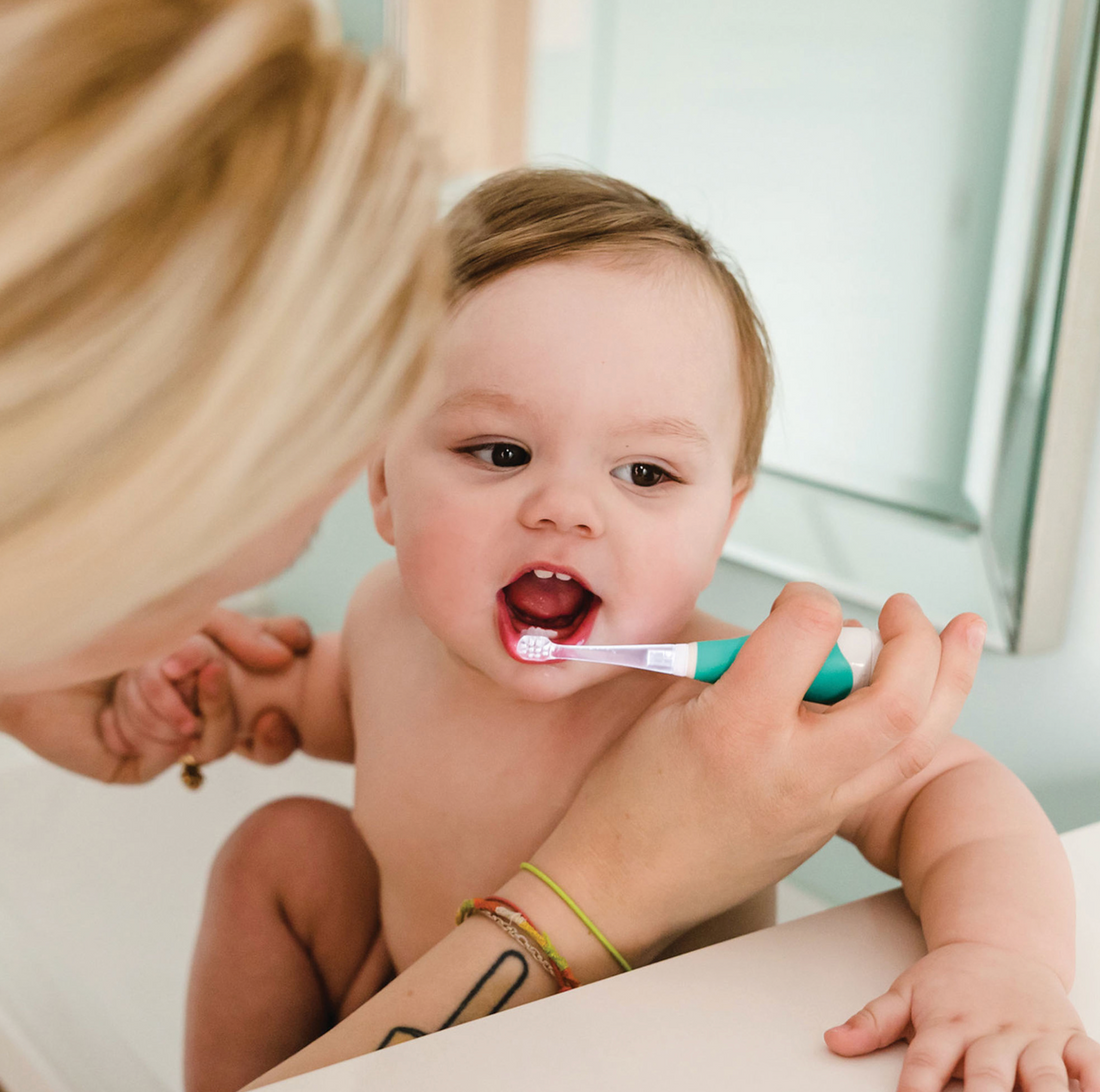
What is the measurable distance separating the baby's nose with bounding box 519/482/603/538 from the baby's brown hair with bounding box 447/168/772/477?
0.46ft

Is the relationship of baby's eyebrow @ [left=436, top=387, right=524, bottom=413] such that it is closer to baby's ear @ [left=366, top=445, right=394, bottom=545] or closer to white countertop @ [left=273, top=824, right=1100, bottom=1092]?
baby's ear @ [left=366, top=445, right=394, bottom=545]

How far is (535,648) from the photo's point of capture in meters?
0.62

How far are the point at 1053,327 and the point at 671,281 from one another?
0.30m

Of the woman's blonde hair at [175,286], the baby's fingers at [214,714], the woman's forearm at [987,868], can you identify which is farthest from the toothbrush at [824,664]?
the baby's fingers at [214,714]

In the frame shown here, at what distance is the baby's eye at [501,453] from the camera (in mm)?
646

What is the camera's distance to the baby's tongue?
649mm

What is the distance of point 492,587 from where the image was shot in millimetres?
637

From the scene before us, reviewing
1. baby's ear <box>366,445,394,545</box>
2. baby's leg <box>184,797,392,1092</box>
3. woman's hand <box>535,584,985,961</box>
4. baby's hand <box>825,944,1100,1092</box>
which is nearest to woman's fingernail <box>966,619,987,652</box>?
woman's hand <box>535,584,985,961</box>

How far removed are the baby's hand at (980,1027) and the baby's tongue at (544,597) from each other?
0.90 feet

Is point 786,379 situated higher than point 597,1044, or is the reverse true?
point 786,379

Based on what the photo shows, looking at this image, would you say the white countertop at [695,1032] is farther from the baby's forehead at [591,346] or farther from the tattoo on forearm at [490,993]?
the baby's forehead at [591,346]

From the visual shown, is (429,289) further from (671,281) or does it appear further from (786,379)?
(786,379)

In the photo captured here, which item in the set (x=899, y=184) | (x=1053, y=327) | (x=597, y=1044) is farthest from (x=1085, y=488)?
(x=597, y=1044)

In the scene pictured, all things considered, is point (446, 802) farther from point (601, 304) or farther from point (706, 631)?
point (601, 304)
